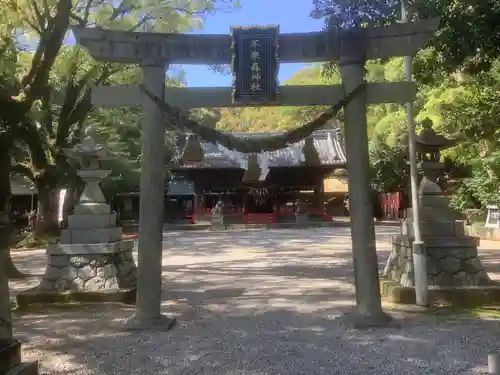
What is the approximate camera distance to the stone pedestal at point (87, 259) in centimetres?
795

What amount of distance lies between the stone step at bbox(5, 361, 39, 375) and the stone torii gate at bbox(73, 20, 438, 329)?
5.95ft

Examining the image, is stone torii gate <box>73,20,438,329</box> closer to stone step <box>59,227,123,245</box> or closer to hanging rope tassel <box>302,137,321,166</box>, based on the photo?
stone step <box>59,227,123,245</box>

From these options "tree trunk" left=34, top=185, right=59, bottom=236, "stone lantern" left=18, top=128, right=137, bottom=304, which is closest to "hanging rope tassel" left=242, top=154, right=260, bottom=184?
"tree trunk" left=34, top=185, right=59, bottom=236

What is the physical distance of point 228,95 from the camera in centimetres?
611

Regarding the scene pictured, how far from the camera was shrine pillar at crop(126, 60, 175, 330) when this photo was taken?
5887 millimetres

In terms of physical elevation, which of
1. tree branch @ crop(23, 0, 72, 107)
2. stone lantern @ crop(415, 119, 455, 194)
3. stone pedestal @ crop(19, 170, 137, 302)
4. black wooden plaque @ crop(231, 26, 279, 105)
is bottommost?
stone pedestal @ crop(19, 170, 137, 302)

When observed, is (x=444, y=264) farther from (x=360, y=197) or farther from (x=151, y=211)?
(x=151, y=211)

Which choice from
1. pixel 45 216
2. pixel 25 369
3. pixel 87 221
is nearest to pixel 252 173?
pixel 45 216

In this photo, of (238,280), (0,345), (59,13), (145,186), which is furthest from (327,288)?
(59,13)

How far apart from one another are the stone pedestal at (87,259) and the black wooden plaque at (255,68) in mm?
3778

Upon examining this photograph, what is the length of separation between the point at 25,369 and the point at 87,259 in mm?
4268

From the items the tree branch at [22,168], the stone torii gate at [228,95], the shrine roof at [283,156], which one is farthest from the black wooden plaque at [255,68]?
the shrine roof at [283,156]

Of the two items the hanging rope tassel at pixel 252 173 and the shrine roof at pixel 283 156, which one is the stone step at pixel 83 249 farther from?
the hanging rope tassel at pixel 252 173

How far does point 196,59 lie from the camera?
6.14 meters
